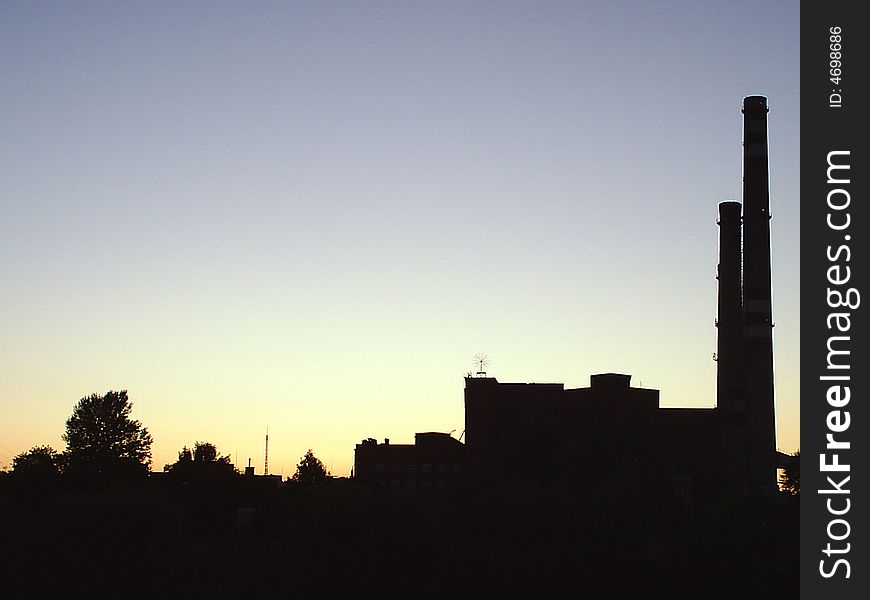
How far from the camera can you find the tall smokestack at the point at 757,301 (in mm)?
59906

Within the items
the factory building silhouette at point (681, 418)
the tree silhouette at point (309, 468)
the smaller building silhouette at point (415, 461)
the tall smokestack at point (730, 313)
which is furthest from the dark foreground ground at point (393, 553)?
the tree silhouette at point (309, 468)

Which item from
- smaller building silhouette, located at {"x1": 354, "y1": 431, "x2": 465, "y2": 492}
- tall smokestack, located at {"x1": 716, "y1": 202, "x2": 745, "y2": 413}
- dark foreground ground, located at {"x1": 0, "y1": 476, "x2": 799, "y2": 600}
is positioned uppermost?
tall smokestack, located at {"x1": 716, "y1": 202, "x2": 745, "y2": 413}

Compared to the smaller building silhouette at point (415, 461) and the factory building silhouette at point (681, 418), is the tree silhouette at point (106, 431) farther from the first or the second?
the factory building silhouette at point (681, 418)

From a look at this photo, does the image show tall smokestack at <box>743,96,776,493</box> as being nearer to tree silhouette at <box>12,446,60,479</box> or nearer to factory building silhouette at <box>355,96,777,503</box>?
factory building silhouette at <box>355,96,777,503</box>

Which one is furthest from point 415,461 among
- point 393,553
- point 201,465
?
point 393,553

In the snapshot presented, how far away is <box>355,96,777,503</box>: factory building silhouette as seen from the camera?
198ft

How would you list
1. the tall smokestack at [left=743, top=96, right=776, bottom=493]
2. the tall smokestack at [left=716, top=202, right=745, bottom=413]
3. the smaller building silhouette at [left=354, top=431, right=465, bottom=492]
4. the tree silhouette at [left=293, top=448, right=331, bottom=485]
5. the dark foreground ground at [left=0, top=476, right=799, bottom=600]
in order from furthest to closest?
the tree silhouette at [left=293, top=448, right=331, bottom=485], the smaller building silhouette at [left=354, top=431, right=465, bottom=492], the tall smokestack at [left=716, top=202, right=745, bottom=413], the tall smokestack at [left=743, top=96, right=776, bottom=493], the dark foreground ground at [left=0, top=476, right=799, bottom=600]

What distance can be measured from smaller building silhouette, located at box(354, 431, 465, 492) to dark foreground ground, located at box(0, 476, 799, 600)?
34.5 meters

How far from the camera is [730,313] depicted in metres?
63.0

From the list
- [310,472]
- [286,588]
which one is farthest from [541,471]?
[310,472]

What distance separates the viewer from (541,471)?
→ 213 feet

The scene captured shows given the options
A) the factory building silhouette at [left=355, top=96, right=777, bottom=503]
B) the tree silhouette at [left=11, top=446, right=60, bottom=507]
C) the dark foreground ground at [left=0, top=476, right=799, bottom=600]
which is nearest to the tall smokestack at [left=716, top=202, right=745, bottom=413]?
the factory building silhouette at [left=355, top=96, right=777, bottom=503]

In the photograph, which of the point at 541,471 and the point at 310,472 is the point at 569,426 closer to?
the point at 541,471

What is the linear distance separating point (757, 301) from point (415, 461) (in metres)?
31.9
